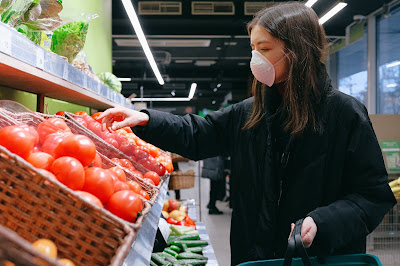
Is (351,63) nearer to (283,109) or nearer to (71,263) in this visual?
(283,109)

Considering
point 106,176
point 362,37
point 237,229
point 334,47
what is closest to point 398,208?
point 237,229

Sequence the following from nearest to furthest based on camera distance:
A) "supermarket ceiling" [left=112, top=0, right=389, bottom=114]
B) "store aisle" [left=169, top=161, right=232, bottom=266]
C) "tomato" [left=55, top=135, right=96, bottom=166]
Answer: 1. "tomato" [left=55, top=135, right=96, bottom=166]
2. "store aisle" [left=169, top=161, right=232, bottom=266]
3. "supermarket ceiling" [left=112, top=0, right=389, bottom=114]

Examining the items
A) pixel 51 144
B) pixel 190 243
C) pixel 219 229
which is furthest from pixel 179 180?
pixel 51 144

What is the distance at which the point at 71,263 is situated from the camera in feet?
2.41

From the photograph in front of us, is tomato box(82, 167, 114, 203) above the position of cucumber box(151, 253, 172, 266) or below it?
above

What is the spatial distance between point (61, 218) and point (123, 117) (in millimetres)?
924

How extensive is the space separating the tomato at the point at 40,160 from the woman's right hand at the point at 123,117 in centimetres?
62

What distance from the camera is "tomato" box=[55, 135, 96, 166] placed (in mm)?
997

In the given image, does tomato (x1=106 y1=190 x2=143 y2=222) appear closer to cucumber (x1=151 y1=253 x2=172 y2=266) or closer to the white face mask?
the white face mask

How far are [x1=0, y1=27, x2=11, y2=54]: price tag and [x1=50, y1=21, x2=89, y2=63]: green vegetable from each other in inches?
43.1

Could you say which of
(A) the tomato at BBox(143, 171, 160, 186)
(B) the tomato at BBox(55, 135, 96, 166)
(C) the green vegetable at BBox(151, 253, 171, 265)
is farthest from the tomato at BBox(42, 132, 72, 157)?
(C) the green vegetable at BBox(151, 253, 171, 265)

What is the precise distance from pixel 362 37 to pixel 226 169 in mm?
4943

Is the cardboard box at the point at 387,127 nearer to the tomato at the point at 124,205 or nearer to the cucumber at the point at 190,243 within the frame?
the cucumber at the point at 190,243

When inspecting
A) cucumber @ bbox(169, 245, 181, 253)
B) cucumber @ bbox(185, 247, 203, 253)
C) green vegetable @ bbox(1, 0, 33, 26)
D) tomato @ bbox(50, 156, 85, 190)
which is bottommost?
cucumber @ bbox(185, 247, 203, 253)
